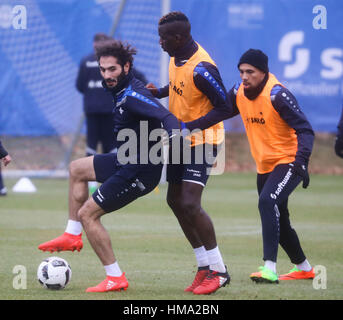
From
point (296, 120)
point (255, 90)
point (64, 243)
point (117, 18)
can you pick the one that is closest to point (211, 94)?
point (255, 90)

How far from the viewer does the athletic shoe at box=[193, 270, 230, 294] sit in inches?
275

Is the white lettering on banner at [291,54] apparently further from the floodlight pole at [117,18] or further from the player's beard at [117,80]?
the player's beard at [117,80]

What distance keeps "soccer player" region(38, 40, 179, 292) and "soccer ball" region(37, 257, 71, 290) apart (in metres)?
0.21

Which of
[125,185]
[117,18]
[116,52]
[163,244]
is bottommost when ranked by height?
[163,244]

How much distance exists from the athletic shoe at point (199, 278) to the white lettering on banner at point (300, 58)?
12.6 m

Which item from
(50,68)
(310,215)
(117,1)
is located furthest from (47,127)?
(310,215)

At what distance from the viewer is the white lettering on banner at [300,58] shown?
19.3 meters

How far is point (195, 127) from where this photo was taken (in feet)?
24.0

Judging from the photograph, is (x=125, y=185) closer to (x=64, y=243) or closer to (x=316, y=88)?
(x=64, y=243)

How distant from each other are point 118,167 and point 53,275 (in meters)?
1.09

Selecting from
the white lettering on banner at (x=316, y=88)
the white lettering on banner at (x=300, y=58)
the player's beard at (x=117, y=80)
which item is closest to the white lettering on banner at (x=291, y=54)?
the white lettering on banner at (x=300, y=58)

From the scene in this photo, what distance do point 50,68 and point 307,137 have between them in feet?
40.5

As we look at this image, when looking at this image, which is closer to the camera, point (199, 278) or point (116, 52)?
point (116, 52)

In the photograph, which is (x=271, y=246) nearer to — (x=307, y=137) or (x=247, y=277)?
(x=247, y=277)
